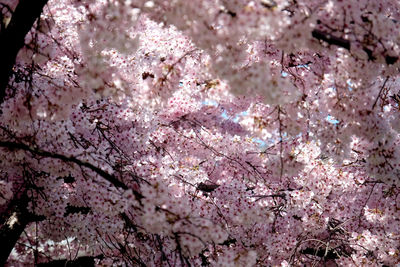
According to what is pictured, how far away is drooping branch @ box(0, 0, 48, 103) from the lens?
370 cm

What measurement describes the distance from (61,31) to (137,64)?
3.78 feet

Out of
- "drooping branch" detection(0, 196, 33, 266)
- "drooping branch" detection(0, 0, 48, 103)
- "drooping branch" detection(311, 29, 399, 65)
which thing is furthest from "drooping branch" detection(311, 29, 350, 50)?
"drooping branch" detection(0, 196, 33, 266)

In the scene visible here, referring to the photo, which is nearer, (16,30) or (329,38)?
(329,38)

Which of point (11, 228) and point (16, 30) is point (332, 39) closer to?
point (16, 30)

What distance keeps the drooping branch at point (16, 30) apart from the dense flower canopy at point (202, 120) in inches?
5.5

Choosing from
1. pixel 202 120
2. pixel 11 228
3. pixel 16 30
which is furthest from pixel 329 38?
pixel 202 120

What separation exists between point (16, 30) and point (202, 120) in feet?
20.0

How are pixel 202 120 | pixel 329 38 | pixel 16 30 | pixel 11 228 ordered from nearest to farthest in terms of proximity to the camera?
pixel 329 38, pixel 16 30, pixel 11 228, pixel 202 120

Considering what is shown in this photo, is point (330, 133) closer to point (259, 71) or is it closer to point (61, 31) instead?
point (259, 71)

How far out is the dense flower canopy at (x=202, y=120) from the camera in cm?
334

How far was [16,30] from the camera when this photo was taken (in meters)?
3.77

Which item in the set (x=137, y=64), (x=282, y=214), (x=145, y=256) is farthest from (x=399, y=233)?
(x=137, y=64)

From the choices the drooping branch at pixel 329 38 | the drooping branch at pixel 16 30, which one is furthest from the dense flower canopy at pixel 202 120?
the drooping branch at pixel 16 30

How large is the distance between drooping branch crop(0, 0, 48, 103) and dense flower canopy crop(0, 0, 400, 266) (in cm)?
14
